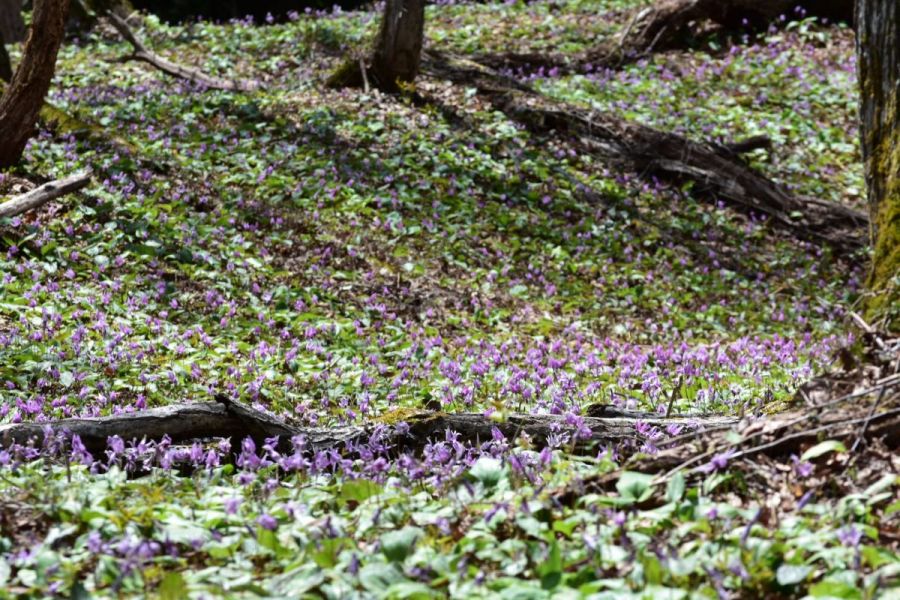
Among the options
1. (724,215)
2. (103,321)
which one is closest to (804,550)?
(103,321)

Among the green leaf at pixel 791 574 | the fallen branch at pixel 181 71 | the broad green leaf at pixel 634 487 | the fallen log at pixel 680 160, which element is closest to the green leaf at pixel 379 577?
the broad green leaf at pixel 634 487

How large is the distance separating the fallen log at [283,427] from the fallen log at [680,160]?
8651 mm

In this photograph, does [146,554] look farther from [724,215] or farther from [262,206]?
[724,215]

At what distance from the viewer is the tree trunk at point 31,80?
32.4 ft

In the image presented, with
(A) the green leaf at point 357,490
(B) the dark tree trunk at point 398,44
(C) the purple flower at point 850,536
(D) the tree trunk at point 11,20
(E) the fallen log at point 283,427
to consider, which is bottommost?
(E) the fallen log at point 283,427

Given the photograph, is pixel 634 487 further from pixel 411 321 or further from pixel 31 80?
pixel 31 80

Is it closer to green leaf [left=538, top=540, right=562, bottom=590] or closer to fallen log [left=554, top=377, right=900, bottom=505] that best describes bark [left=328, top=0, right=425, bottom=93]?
fallen log [left=554, top=377, right=900, bottom=505]

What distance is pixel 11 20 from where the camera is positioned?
20109mm

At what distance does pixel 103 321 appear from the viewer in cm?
780

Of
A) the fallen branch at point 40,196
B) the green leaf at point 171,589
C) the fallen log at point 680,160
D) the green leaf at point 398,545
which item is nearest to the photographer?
the green leaf at point 171,589

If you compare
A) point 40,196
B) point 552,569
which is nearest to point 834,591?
point 552,569

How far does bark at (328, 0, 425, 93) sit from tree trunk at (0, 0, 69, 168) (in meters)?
5.63

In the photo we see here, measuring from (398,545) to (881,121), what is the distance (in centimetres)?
455

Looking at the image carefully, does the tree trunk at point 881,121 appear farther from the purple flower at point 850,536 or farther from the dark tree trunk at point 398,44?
the dark tree trunk at point 398,44
